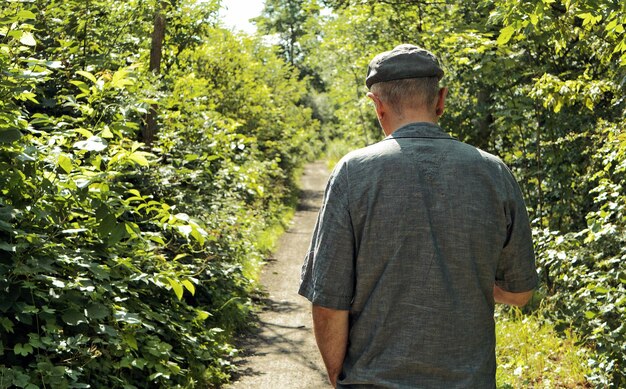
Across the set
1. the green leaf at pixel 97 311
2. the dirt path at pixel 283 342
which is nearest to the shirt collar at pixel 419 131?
the green leaf at pixel 97 311

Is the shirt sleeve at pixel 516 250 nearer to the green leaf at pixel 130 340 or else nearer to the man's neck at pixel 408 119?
the man's neck at pixel 408 119

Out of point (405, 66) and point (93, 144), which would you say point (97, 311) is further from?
point (405, 66)

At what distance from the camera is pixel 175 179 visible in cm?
820

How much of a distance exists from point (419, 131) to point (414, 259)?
0.42 m

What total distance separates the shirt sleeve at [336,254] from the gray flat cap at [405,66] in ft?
1.12

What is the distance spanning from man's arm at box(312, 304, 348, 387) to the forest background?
2170 millimetres

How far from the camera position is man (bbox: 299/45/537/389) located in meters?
2.46

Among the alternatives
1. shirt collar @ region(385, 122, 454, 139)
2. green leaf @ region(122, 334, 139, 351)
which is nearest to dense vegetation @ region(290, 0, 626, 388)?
shirt collar @ region(385, 122, 454, 139)

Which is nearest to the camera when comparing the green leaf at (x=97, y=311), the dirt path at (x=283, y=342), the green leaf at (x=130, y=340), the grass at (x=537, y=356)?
the green leaf at (x=97, y=311)

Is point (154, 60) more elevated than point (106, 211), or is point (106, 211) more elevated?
point (154, 60)

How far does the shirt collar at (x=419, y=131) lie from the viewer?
8.55 feet

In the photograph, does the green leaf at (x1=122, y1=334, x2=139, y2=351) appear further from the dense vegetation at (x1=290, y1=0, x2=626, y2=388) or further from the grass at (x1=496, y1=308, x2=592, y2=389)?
the dense vegetation at (x1=290, y1=0, x2=626, y2=388)

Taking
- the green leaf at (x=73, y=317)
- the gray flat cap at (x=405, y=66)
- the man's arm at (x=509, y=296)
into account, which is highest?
the gray flat cap at (x=405, y=66)

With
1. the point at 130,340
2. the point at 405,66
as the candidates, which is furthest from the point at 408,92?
the point at 130,340
